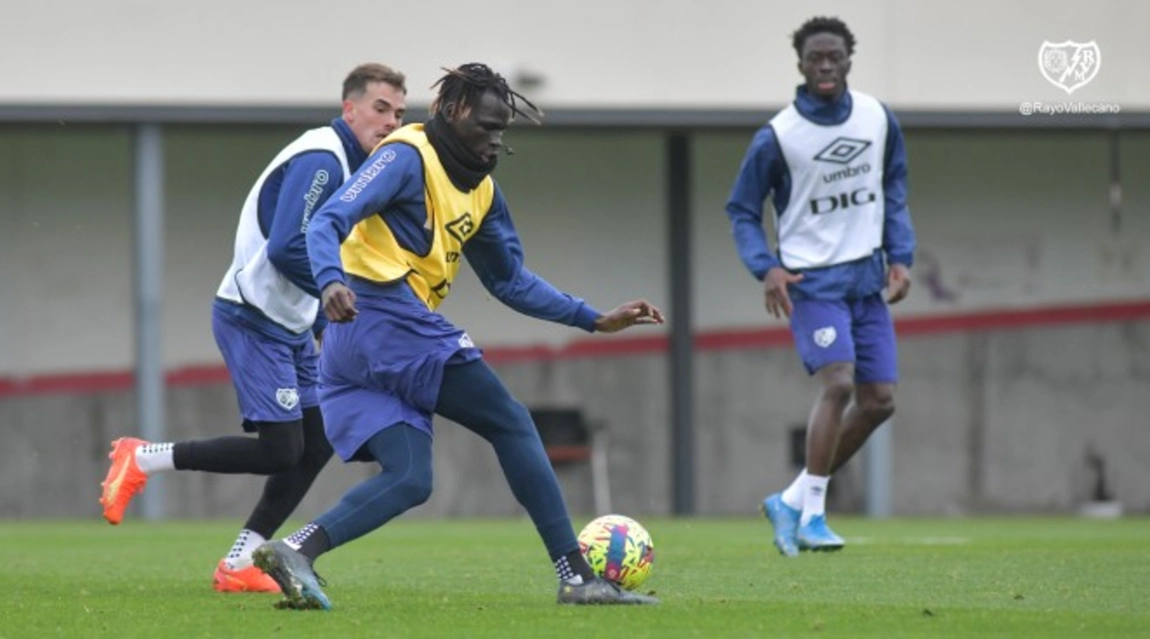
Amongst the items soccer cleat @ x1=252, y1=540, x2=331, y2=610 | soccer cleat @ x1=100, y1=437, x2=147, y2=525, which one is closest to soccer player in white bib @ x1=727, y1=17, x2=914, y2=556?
soccer cleat @ x1=100, y1=437, x2=147, y2=525

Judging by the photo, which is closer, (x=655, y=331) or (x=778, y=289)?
(x=778, y=289)

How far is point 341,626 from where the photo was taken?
6875 millimetres

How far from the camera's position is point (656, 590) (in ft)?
27.6

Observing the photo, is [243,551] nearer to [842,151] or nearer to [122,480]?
[122,480]

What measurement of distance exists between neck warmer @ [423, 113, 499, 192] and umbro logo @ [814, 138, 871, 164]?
11.8 feet

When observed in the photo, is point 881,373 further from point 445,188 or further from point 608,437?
point 608,437

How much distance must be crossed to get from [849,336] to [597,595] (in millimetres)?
3453

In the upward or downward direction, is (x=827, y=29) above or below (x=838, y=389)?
above

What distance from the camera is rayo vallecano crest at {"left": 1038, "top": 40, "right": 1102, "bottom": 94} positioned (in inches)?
796

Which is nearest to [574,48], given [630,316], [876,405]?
[876,405]

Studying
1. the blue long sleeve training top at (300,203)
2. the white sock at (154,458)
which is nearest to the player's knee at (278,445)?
the white sock at (154,458)

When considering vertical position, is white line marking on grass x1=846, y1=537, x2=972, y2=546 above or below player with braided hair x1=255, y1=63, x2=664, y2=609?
below

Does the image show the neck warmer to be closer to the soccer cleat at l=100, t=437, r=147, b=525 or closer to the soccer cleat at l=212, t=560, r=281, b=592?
the soccer cleat at l=212, t=560, r=281, b=592

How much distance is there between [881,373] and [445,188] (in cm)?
390
